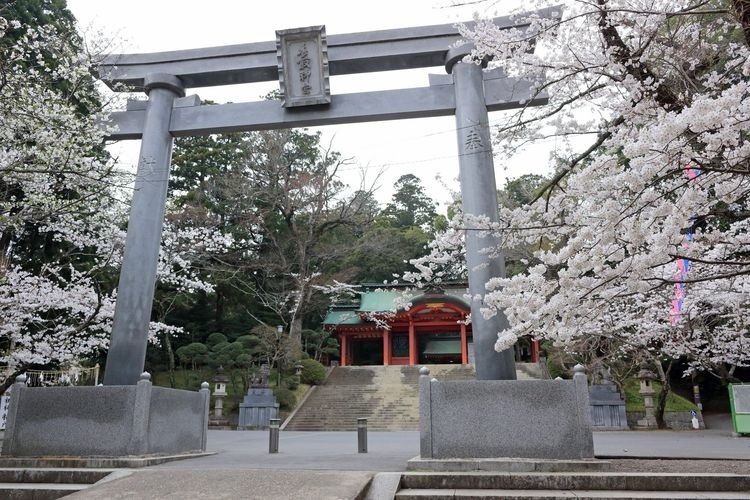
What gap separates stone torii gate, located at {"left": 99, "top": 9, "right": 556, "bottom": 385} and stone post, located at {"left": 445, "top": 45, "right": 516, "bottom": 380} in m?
0.02

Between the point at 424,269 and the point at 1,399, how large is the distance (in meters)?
14.1

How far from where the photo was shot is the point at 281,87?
855 cm

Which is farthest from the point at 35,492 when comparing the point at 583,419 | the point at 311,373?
the point at 311,373

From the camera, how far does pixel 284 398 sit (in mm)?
19953

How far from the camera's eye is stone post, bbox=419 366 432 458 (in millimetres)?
6238

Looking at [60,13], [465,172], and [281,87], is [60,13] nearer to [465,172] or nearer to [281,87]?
[281,87]

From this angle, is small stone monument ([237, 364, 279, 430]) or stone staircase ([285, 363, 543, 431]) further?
stone staircase ([285, 363, 543, 431])

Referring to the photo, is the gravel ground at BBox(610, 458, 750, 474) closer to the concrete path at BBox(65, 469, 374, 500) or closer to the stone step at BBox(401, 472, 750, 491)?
the stone step at BBox(401, 472, 750, 491)

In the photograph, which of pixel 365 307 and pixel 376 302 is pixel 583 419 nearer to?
pixel 365 307

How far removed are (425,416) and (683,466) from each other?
322 centimetres

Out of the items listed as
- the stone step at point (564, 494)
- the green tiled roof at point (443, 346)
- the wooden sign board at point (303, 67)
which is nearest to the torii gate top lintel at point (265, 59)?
the wooden sign board at point (303, 67)

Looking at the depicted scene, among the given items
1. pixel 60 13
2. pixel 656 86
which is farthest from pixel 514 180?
pixel 656 86

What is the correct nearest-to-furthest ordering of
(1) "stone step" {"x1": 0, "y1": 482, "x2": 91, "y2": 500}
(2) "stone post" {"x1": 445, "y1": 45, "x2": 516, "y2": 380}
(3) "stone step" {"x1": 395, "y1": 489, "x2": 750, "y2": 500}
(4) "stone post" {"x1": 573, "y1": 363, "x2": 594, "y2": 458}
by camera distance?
(3) "stone step" {"x1": 395, "y1": 489, "x2": 750, "y2": 500} → (1) "stone step" {"x1": 0, "y1": 482, "x2": 91, "y2": 500} → (4) "stone post" {"x1": 573, "y1": 363, "x2": 594, "y2": 458} → (2) "stone post" {"x1": 445, "y1": 45, "x2": 516, "y2": 380}

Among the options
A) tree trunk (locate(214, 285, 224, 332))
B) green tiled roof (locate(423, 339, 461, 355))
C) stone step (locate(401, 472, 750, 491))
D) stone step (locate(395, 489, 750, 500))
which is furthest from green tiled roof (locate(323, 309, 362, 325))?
stone step (locate(395, 489, 750, 500))
